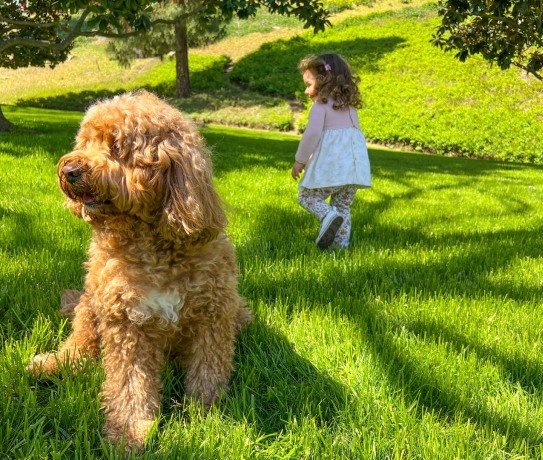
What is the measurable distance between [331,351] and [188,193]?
3.58 ft

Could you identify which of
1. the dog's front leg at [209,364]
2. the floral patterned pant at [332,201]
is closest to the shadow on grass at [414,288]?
the floral patterned pant at [332,201]

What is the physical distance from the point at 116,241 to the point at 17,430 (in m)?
0.80

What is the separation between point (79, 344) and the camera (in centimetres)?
219

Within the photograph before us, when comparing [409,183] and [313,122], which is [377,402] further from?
[409,183]

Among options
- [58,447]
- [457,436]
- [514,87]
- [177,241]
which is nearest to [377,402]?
[457,436]

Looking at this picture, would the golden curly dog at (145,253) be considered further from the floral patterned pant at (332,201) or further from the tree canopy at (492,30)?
the tree canopy at (492,30)

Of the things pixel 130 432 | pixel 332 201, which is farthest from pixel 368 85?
pixel 130 432

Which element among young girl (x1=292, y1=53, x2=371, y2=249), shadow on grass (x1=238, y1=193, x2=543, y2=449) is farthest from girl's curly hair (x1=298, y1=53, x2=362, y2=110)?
shadow on grass (x1=238, y1=193, x2=543, y2=449)

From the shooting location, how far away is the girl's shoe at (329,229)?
3.97 meters

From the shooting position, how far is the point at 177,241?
6.37 ft

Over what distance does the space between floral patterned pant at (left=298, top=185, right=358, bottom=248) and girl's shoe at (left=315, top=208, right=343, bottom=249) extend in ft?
0.90

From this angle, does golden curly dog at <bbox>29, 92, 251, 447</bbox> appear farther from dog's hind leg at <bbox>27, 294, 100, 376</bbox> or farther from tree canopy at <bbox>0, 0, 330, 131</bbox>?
tree canopy at <bbox>0, 0, 330, 131</bbox>

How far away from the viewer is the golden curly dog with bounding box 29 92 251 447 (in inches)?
74.0

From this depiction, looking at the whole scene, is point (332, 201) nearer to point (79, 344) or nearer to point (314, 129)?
point (314, 129)
